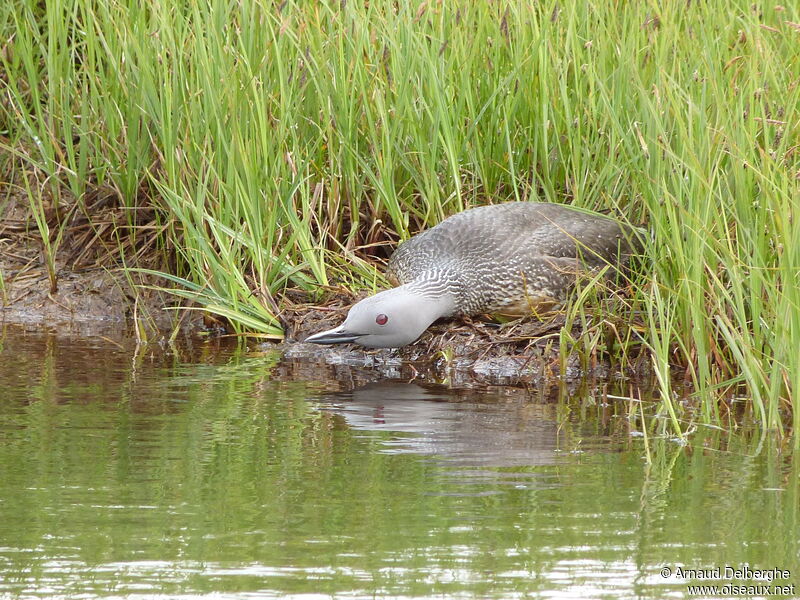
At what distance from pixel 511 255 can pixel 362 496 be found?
2648 mm

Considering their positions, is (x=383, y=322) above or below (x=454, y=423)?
above

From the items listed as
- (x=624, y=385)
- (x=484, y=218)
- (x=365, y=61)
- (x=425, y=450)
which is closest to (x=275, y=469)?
(x=425, y=450)

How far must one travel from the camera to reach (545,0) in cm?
669

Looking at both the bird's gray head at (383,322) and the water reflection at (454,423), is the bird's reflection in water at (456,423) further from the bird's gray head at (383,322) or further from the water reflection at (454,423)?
the bird's gray head at (383,322)

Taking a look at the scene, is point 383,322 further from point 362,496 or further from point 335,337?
point 362,496

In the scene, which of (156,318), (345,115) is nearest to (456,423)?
(345,115)

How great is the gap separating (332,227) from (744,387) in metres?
2.34

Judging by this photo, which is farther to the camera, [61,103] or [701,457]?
[61,103]

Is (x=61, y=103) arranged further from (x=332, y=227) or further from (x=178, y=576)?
(x=178, y=576)

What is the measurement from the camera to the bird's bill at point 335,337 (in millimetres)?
5863

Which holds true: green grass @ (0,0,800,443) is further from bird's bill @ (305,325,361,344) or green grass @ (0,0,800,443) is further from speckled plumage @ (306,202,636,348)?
bird's bill @ (305,325,361,344)

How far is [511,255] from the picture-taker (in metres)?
6.25

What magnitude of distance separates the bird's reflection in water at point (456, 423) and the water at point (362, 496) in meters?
0.01

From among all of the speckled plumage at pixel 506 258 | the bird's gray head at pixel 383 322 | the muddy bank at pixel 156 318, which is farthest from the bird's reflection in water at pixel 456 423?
the speckled plumage at pixel 506 258
